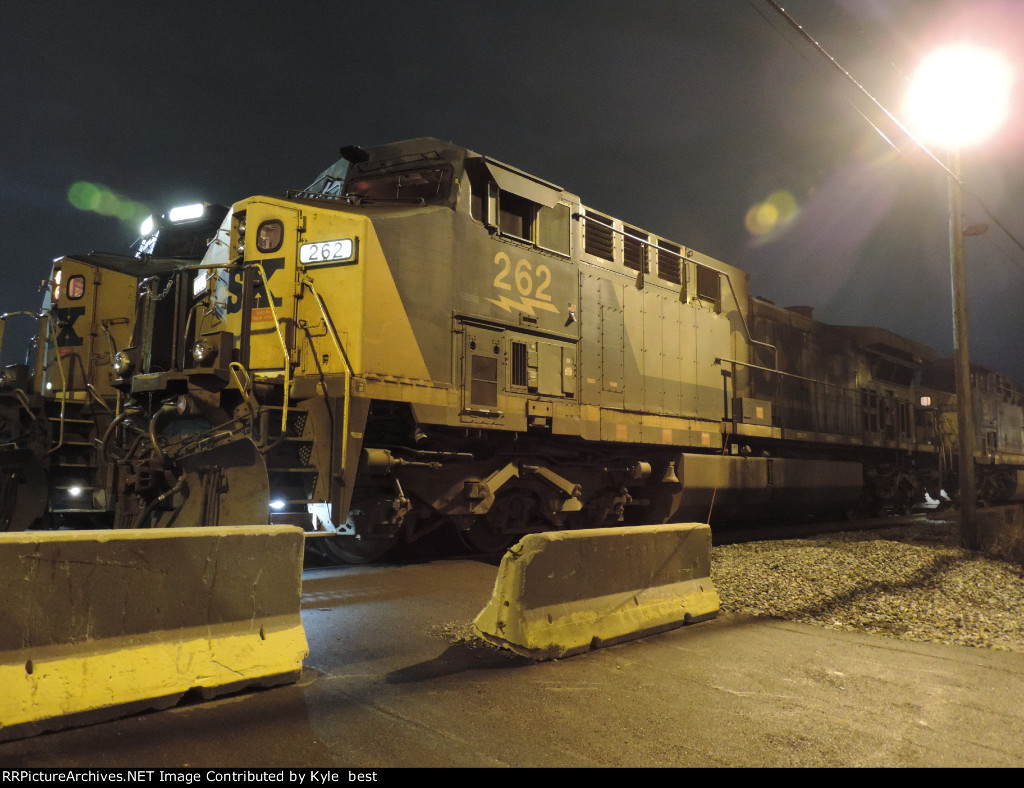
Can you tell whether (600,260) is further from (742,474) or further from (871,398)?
(871,398)

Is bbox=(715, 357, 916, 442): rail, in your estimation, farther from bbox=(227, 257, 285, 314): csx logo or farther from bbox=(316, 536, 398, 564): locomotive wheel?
bbox=(227, 257, 285, 314): csx logo

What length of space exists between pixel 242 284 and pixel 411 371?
171 centimetres

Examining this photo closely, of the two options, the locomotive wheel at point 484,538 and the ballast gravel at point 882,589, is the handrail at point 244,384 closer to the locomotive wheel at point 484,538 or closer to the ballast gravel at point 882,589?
the locomotive wheel at point 484,538

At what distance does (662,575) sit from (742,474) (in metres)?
5.74

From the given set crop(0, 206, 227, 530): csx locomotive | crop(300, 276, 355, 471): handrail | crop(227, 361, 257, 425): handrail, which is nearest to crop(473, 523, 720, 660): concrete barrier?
crop(300, 276, 355, 471): handrail

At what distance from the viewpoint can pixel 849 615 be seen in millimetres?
5523

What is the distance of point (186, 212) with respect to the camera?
11570 millimetres

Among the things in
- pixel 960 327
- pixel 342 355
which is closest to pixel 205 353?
pixel 342 355

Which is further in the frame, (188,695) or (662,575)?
(662,575)

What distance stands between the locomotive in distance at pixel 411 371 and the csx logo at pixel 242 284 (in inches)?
0.7

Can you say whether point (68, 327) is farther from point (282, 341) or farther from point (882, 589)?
point (882, 589)

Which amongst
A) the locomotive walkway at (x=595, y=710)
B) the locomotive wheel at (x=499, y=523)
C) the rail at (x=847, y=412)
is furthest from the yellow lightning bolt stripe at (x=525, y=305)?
the rail at (x=847, y=412)

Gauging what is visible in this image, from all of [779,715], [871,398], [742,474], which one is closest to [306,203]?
[779,715]

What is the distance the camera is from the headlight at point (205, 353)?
5.92m
